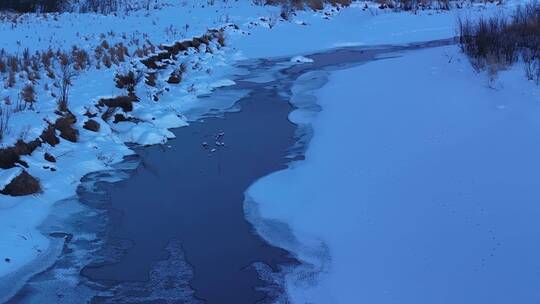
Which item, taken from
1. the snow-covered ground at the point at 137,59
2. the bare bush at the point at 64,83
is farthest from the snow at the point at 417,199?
the bare bush at the point at 64,83

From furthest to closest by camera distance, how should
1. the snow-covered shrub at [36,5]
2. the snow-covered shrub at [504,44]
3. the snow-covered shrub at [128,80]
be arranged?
the snow-covered shrub at [36,5], the snow-covered shrub at [128,80], the snow-covered shrub at [504,44]

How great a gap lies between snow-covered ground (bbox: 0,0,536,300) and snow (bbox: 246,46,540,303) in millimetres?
240

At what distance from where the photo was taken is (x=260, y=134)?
10.3 meters

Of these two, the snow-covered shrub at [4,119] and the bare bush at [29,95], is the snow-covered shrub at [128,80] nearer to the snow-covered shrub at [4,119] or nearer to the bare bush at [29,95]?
the bare bush at [29,95]

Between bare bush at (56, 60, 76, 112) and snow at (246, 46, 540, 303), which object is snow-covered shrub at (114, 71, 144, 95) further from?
snow at (246, 46, 540, 303)

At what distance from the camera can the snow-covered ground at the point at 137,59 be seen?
736 centimetres

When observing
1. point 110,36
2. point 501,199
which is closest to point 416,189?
point 501,199

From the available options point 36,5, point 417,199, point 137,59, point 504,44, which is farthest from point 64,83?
Answer: point 36,5

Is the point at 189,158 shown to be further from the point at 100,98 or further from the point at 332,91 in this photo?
the point at 332,91

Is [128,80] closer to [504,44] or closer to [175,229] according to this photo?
[175,229]

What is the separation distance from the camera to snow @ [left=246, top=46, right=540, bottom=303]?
5273mm

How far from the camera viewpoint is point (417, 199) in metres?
6.69

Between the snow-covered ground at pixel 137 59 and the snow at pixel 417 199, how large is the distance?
0.79 ft

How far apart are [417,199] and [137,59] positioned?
9525mm
